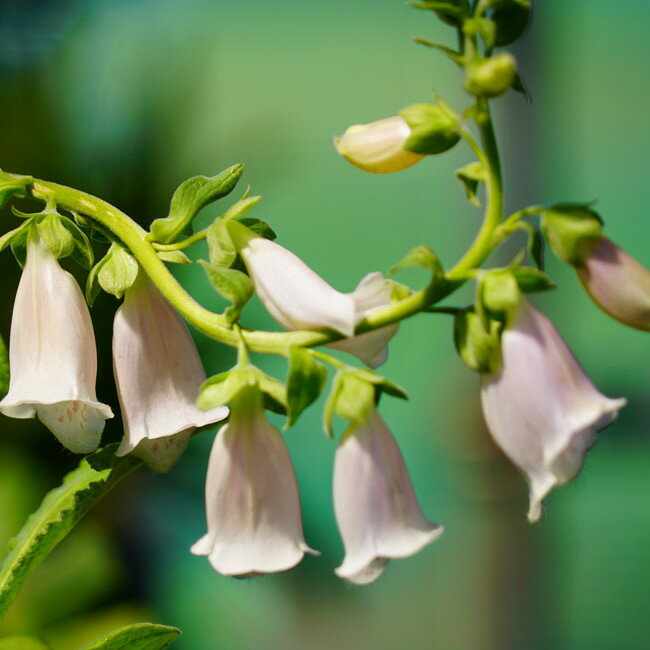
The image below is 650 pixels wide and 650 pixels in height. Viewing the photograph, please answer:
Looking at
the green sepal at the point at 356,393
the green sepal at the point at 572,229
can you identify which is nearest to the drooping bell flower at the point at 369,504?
the green sepal at the point at 356,393

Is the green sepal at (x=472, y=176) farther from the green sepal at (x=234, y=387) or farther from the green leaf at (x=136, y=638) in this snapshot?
the green leaf at (x=136, y=638)

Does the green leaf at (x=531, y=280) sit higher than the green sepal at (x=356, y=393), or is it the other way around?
the green leaf at (x=531, y=280)

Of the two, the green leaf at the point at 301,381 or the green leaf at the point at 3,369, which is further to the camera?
the green leaf at the point at 3,369

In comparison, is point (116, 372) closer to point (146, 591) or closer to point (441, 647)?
point (146, 591)

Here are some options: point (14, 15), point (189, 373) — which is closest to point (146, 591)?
point (14, 15)

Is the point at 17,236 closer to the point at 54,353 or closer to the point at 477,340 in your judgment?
the point at 54,353

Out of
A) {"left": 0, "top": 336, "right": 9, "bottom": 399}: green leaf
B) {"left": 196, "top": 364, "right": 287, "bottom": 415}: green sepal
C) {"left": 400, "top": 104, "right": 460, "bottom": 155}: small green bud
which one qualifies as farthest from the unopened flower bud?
{"left": 0, "top": 336, "right": 9, "bottom": 399}: green leaf

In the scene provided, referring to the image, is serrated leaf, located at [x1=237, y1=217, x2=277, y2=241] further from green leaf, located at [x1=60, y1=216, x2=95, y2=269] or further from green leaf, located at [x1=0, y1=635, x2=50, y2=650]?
green leaf, located at [x1=0, y1=635, x2=50, y2=650]

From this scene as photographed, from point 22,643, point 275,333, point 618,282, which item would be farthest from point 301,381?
point 22,643
